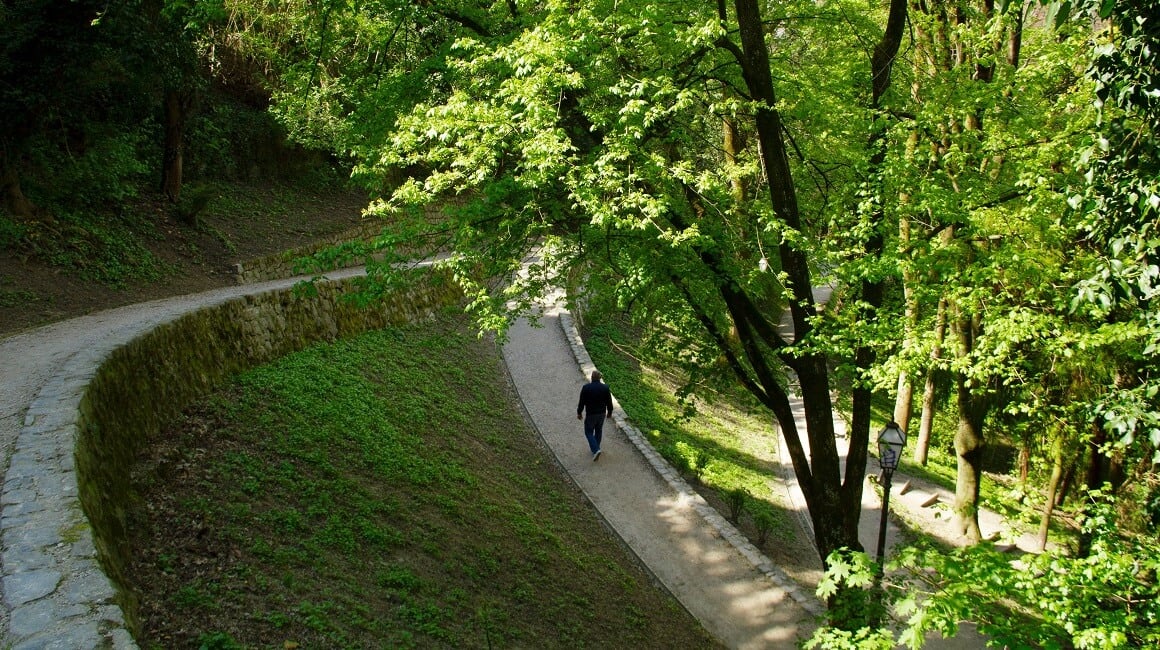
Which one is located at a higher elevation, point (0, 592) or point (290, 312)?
point (290, 312)

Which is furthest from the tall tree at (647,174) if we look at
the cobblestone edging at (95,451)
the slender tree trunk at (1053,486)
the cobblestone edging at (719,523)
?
the slender tree trunk at (1053,486)

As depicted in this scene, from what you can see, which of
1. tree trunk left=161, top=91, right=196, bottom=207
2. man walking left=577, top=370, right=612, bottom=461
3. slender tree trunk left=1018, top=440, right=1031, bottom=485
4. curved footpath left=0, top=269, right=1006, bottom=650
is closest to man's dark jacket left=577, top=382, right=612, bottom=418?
man walking left=577, top=370, right=612, bottom=461

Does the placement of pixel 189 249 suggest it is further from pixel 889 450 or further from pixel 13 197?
pixel 889 450

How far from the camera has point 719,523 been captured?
10.2 meters

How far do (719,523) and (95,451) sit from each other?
7577 mm

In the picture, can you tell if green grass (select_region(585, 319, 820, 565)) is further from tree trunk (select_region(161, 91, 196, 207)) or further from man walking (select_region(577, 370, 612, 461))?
tree trunk (select_region(161, 91, 196, 207))

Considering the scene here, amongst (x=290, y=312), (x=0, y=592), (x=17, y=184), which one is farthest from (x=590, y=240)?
(x=17, y=184)

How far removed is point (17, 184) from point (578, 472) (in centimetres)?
1113

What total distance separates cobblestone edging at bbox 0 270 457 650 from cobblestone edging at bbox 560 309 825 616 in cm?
584

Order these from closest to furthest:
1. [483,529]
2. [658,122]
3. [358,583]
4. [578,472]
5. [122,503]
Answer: [122,503] < [358,583] < [658,122] < [483,529] < [578,472]

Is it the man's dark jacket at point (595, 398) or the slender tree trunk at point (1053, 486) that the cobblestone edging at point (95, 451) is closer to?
the man's dark jacket at point (595, 398)

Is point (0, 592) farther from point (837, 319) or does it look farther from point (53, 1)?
point (53, 1)

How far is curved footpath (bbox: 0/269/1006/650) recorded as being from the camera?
13.3 feet

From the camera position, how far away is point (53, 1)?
1162cm
